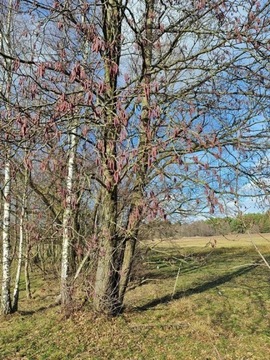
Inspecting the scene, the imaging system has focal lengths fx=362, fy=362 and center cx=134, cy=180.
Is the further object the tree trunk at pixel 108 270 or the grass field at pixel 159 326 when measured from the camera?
the tree trunk at pixel 108 270

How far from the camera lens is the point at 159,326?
22.1ft

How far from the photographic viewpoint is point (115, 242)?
692cm

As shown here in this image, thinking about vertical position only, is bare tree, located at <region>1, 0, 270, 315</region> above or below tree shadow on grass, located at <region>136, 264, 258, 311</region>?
above

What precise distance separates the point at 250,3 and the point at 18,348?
6.58m

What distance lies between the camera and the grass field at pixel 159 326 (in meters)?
5.66

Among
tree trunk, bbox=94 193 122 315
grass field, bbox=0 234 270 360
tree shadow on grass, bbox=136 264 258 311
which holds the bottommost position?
grass field, bbox=0 234 270 360

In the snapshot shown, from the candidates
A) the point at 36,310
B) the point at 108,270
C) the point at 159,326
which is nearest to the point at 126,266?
the point at 108,270

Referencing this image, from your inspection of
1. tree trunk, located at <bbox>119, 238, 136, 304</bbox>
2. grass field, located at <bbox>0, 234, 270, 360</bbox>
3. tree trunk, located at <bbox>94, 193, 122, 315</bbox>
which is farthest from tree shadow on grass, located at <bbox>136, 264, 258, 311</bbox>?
tree trunk, located at <bbox>94, 193, 122, 315</bbox>

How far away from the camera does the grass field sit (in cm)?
566

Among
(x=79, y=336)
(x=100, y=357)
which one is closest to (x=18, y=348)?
(x=79, y=336)

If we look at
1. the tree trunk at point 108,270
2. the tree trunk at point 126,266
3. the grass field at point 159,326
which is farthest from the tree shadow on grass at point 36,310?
the tree trunk at point 126,266

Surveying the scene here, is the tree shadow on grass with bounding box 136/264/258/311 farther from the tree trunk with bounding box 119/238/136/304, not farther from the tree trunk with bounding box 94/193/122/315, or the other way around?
the tree trunk with bounding box 94/193/122/315

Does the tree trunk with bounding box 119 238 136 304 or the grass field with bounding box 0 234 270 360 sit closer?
the grass field with bounding box 0 234 270 360

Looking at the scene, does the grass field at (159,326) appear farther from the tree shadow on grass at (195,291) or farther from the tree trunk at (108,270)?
the tree trunk at (108,270)
